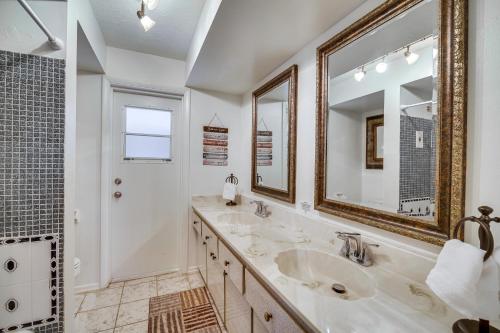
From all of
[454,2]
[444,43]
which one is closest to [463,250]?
[444,43]

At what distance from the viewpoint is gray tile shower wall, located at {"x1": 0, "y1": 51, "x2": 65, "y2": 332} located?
1141mm

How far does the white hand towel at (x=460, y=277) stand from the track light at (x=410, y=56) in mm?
757

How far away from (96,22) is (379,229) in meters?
2.44

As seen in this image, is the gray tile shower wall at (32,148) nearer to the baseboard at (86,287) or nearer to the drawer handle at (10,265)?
the drawer handle at (10,265)

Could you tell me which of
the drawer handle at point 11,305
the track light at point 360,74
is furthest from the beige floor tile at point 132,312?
the track light at point 360,74

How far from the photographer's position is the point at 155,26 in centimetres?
185

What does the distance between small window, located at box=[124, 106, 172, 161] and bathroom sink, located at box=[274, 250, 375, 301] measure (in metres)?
1.82

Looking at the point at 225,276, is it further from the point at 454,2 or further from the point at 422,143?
the point at 454,2

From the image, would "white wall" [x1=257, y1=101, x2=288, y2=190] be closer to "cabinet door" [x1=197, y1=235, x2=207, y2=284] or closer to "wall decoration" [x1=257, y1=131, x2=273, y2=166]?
"wall decoration" [x1=257, y1=131, x2=273, y2=166]

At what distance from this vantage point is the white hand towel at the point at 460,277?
1.82 feet

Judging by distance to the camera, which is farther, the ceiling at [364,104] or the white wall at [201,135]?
the white wall at [201,135]

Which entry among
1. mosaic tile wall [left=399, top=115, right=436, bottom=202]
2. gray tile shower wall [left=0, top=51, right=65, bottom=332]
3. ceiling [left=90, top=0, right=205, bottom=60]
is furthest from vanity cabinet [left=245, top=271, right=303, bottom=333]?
ceiling [left=90, top=0, right=205, bottom=60]

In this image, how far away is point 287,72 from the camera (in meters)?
1.75

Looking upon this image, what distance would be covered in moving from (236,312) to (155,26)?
2.23 meters
